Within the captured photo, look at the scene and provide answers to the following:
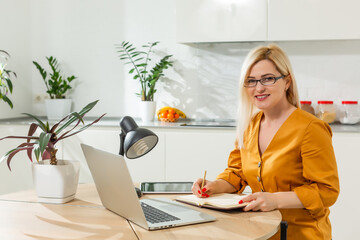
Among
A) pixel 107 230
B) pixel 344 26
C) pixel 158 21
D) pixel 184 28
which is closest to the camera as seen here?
pixel 107 230

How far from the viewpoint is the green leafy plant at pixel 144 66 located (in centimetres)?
387

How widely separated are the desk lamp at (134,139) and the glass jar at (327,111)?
2266 millimetres

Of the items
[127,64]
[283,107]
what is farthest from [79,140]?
[283,107]

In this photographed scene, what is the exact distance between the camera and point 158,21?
4.10 metres

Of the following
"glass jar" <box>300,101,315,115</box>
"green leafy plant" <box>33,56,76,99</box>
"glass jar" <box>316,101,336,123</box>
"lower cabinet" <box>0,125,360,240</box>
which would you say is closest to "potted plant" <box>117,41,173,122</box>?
"lower cabinet" <box>0,125,360,240</box>

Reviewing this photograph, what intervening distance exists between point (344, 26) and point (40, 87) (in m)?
2.71

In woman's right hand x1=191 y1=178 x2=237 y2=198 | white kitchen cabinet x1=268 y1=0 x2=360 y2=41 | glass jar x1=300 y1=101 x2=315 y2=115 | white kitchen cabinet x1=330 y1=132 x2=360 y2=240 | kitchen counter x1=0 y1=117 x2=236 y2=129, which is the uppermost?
white kitchen cabinet x1=268 y1=0 x2=360 y2=41

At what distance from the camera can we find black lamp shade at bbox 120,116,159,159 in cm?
156

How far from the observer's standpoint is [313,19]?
11.0ft

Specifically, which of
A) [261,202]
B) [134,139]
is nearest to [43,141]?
[134,139]

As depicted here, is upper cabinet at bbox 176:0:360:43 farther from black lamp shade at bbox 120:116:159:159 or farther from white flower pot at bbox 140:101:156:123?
black lamp shade at bbox 120:116:159:159

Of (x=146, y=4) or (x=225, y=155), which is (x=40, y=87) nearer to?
(x=146, y=4)

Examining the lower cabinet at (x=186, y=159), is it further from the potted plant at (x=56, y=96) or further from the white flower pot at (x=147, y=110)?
the potted plant at (x=56, y=96)

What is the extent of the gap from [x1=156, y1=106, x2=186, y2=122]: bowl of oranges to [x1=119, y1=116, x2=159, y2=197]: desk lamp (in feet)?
7.06
